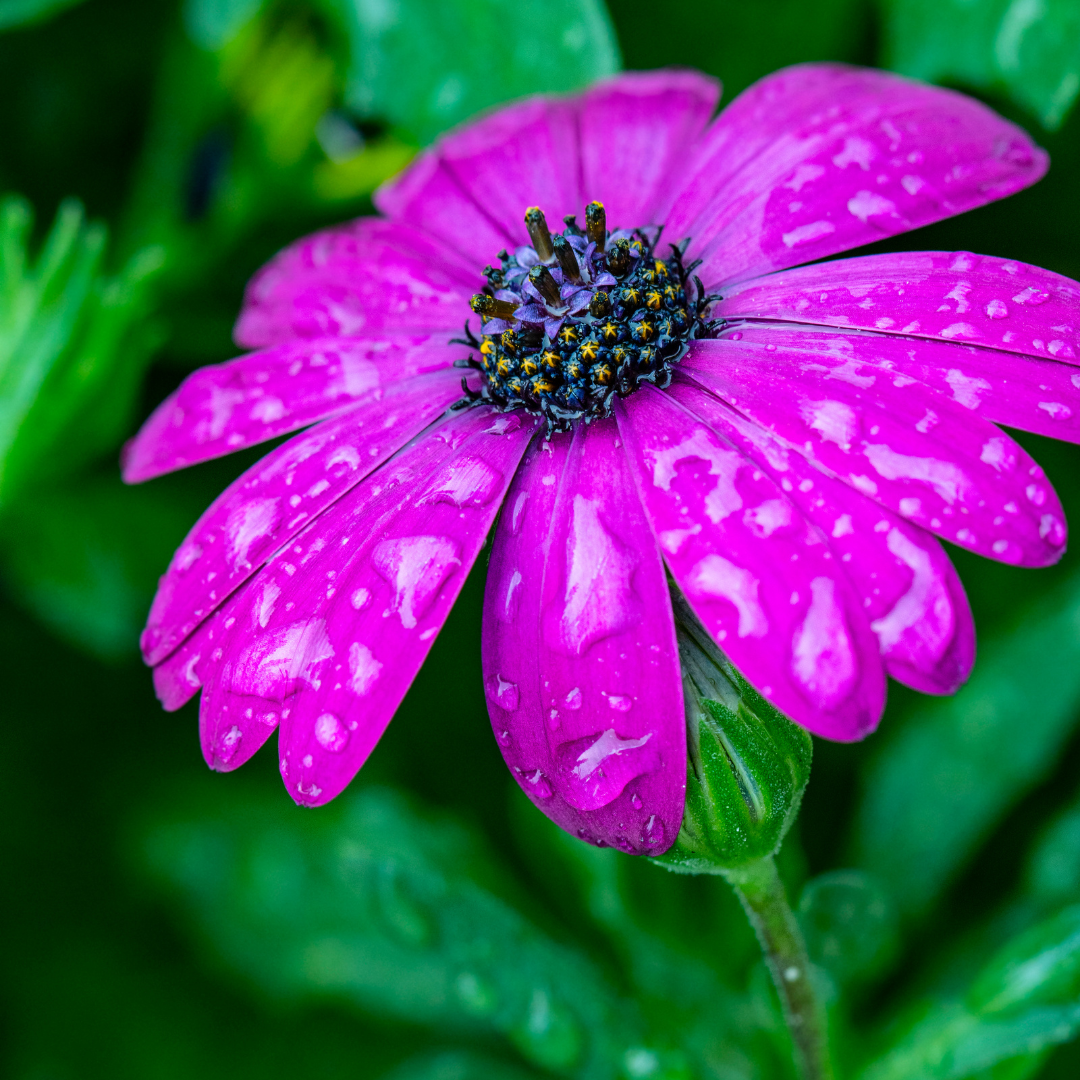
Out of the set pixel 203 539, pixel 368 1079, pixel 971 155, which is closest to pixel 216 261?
pixel 203 539

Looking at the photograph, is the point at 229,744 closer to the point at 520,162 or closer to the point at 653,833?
the point at 653,833

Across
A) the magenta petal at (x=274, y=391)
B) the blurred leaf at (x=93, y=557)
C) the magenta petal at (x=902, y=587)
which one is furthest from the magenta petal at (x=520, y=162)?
the blurred leaf at (x=93, y=557)

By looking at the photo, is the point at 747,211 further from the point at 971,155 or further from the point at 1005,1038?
the point at 1005,1038

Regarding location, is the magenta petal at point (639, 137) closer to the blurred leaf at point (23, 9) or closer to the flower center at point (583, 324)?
the flower center at point (583, 324)

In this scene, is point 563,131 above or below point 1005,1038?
above

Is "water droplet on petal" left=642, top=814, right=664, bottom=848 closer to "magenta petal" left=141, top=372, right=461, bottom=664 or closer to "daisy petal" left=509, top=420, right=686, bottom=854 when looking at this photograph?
"daisy petal" left=509, top=420, right=686, bottom=854

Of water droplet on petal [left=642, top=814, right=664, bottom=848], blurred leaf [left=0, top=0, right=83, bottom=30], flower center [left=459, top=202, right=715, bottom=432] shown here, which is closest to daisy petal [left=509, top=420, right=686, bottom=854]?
water droplet on petal [left=642, top=814, right=664, bottom=848]

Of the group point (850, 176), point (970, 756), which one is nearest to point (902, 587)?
point (850, 176)
